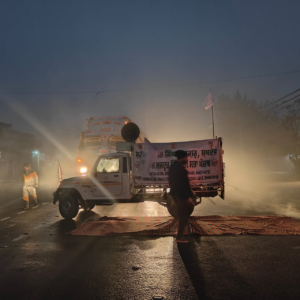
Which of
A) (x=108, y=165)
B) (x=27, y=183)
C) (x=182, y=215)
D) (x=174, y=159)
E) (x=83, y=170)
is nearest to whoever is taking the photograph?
(x=182, y=215)

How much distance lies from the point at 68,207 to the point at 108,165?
186 centimetres

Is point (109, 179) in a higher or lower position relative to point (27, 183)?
higher

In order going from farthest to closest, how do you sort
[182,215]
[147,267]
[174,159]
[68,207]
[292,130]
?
[292,130] → [68,207] → [174,159] → [182,215] → [147,267]

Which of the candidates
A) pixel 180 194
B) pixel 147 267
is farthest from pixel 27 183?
pixel 147 267

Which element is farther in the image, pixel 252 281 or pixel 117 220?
pixel 117 220

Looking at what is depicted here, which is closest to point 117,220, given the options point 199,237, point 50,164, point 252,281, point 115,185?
point 115,185

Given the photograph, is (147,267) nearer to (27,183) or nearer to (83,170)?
(83,170)

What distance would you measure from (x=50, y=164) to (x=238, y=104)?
1614 inches

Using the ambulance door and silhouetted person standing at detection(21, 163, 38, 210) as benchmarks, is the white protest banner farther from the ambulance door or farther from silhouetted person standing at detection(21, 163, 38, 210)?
silhouetted person standing at detection(21, 163, 38, 210)

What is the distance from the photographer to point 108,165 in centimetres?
975

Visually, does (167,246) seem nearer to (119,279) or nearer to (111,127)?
(119,279)

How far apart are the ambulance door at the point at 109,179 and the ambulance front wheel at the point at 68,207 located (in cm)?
71

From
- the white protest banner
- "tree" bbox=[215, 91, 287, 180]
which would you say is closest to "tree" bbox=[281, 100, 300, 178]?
"tree" bbox=[215, 91, 287, 180]

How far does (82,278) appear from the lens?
4.39 meters
